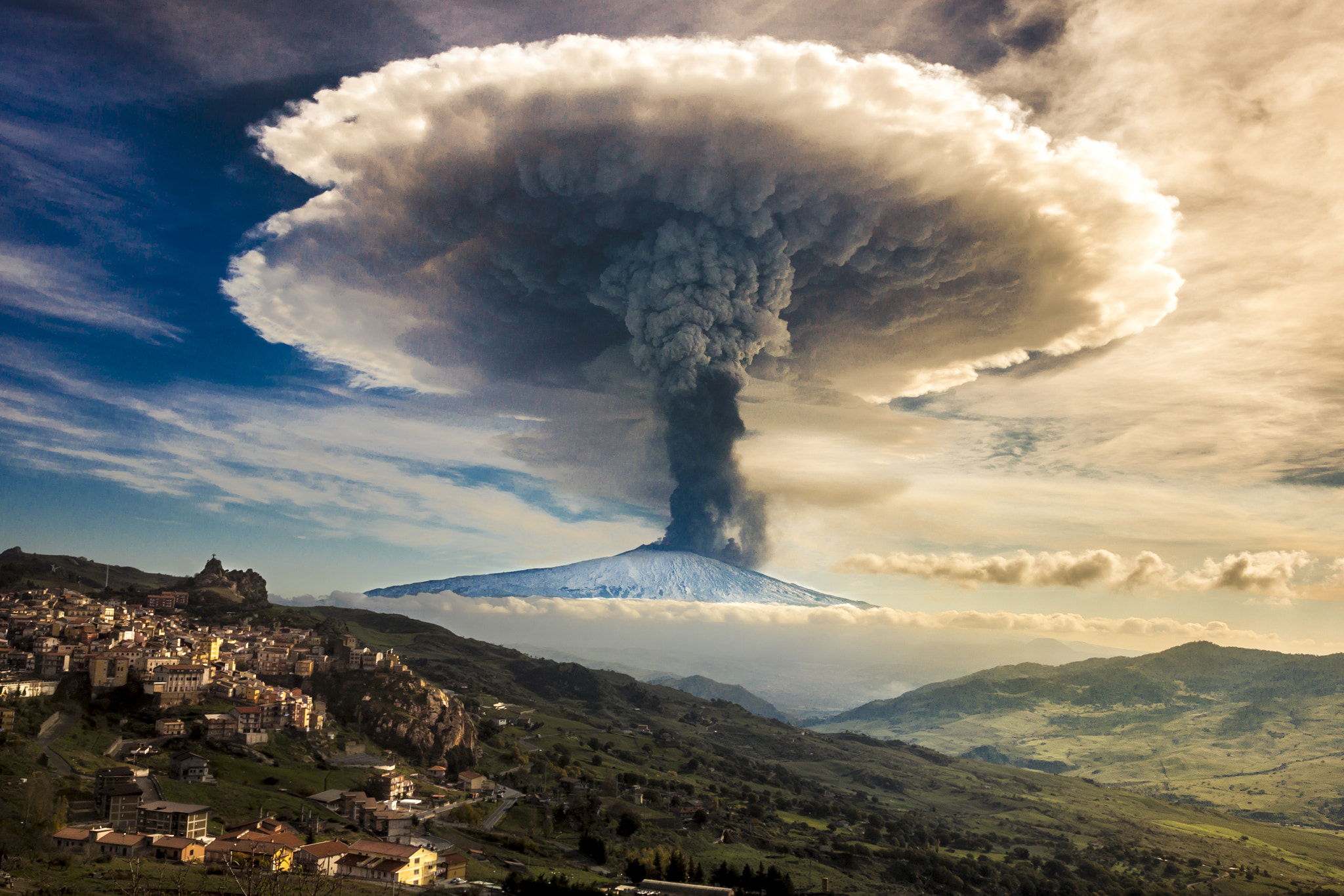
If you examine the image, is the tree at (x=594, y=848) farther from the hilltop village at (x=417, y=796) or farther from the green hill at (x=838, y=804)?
the green hill at (x=838, y=804)

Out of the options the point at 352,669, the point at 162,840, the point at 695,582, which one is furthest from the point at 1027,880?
the point at 162,840

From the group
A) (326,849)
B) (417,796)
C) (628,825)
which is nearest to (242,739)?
(417,796)

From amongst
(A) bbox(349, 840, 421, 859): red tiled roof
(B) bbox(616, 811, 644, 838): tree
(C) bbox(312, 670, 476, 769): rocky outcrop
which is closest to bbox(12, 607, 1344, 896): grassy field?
(B) bbox(616, 811, 644, 838): tree

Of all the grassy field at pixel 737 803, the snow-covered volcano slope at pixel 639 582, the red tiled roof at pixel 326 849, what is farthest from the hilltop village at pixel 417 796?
the snow-covered volcano slope at pixel 639 582

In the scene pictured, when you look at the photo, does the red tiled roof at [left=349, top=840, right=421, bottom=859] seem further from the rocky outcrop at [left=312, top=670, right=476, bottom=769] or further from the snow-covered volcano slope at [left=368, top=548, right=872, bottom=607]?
the snow-covered volcano slope at [left=368, top=548, right=872, bottom=607]

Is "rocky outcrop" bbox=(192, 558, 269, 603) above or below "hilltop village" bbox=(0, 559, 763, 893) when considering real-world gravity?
above

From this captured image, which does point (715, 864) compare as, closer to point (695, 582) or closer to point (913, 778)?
point (695, 582)
